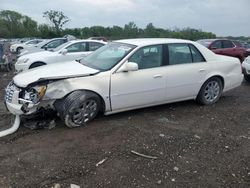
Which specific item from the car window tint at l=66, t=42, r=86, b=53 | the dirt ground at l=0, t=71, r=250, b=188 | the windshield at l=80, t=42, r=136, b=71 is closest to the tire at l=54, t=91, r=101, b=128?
the dirt ground at l=0, t=71, r=250, b=188

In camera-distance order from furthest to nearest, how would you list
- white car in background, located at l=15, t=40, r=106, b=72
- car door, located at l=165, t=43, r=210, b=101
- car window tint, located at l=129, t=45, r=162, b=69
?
white car in background, located at l=15, t=40, r=106, b=72 → car door, located at l=165, t=43, r=210, b=101 → car window tint, located at l=129, t=45, r=162, b=69

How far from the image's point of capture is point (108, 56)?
19.8 feet

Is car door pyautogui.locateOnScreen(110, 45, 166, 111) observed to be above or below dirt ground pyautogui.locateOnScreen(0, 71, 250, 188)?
above

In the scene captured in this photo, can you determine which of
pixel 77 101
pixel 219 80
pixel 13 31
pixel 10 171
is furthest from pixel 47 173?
pixel 13 31

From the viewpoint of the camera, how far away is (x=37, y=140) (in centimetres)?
473

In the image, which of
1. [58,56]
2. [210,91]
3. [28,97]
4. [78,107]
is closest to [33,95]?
[28,97]

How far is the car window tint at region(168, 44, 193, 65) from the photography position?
6.20m

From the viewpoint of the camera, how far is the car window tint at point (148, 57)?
580 centimetres

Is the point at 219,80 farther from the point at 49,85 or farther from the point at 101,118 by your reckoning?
the point at 49,85

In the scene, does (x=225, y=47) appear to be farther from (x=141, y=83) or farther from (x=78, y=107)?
(x=78, y=107)

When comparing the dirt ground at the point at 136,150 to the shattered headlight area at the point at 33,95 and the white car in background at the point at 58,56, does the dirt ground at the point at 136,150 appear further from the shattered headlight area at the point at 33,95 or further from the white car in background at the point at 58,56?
the white car in background at the point at 58,56

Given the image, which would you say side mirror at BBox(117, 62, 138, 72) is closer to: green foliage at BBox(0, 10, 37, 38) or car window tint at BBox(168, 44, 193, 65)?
car window tint at BBox(168, 44, 193, 65)

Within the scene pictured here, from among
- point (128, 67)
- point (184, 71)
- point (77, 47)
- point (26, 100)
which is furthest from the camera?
point (77, 47)

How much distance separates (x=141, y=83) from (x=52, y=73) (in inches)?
65.1
